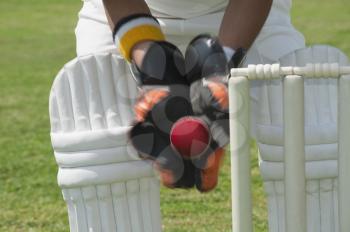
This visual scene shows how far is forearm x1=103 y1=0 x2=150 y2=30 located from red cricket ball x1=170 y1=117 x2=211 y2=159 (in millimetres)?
371

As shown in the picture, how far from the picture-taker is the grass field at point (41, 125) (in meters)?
3.38

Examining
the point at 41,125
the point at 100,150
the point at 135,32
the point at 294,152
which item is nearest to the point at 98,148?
the point at 100,150

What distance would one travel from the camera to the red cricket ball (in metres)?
1.79

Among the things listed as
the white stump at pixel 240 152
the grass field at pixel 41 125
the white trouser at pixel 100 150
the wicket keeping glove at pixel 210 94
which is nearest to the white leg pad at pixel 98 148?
the white trouser at pixel 100 150

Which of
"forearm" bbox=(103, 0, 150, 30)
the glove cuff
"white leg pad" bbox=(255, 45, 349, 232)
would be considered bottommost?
"white leg pad" bbox=(255, 45, 349, 232)

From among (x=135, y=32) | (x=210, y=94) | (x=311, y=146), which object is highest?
(x=135, y=32)

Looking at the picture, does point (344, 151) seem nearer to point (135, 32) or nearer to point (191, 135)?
point (191, 135)

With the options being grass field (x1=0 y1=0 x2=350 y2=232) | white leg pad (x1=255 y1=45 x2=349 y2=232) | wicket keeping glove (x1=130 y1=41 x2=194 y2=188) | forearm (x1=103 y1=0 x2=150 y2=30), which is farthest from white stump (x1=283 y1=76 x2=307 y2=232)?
grass field (x1=0 y1=0 x2=350 y2=232)

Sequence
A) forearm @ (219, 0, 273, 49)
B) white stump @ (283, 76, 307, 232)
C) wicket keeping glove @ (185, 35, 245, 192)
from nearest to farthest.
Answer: white stump @ (283, 76, 307, 232) < wicket keeping glove @ (185, 35, 245, 192) < forearm @ (219, 0, 273, 49)

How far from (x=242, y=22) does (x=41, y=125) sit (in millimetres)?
3039

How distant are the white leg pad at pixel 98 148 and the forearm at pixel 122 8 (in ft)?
0.30

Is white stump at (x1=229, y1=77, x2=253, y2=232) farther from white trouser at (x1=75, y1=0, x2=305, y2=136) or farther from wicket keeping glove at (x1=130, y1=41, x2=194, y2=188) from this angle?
white trouser at (x1=75, y1=0, x2=305, y2=136)

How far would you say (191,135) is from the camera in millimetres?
1793

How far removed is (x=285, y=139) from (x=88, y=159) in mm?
505
